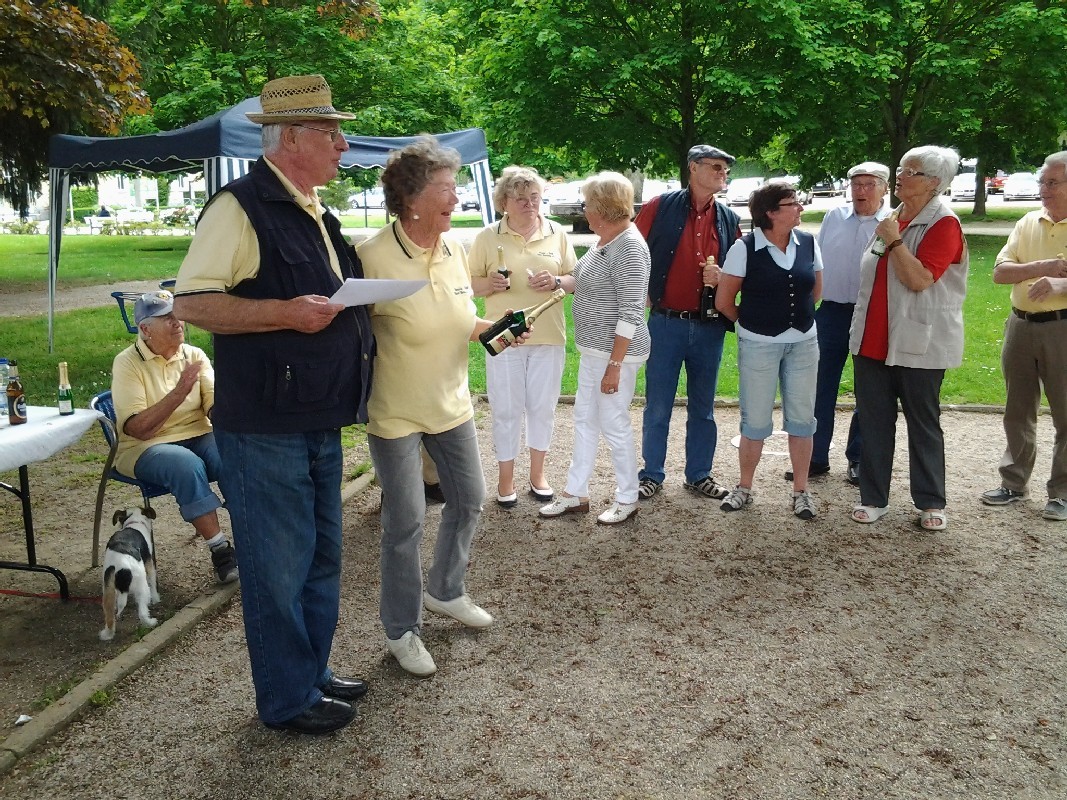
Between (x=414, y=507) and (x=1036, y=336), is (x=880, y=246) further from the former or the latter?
(x=414, y=507)

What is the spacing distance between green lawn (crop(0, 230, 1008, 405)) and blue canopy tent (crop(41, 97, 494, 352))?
78 cm

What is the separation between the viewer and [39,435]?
406cm

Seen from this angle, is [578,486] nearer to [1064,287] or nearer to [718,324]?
[718,324]

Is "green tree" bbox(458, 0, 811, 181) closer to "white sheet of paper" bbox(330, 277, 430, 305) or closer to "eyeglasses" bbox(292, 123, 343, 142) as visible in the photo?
"eyeglasses" bbox(292, 123, 343, 142)

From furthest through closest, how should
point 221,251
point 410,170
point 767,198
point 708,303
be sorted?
point 708,303 → point 767,198 → point 410,170 → point 221,251

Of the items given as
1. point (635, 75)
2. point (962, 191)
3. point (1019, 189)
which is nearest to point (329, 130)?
point (635, 75)

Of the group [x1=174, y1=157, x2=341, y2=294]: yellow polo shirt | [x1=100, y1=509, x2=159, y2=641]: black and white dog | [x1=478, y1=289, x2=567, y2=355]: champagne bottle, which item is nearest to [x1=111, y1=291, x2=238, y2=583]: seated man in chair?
[x1=100, y1=509, x2=159, y2=641]: black and white dog

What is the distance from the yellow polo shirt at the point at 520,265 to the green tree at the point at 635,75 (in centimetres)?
1311

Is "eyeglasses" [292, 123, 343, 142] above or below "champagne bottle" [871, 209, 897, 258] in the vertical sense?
above

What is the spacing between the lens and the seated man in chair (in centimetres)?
448

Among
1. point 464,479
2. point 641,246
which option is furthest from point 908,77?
point 464,479

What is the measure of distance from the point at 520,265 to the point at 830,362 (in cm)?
216

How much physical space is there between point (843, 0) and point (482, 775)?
18.9 m

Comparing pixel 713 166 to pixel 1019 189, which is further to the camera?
pixel 1019 189
